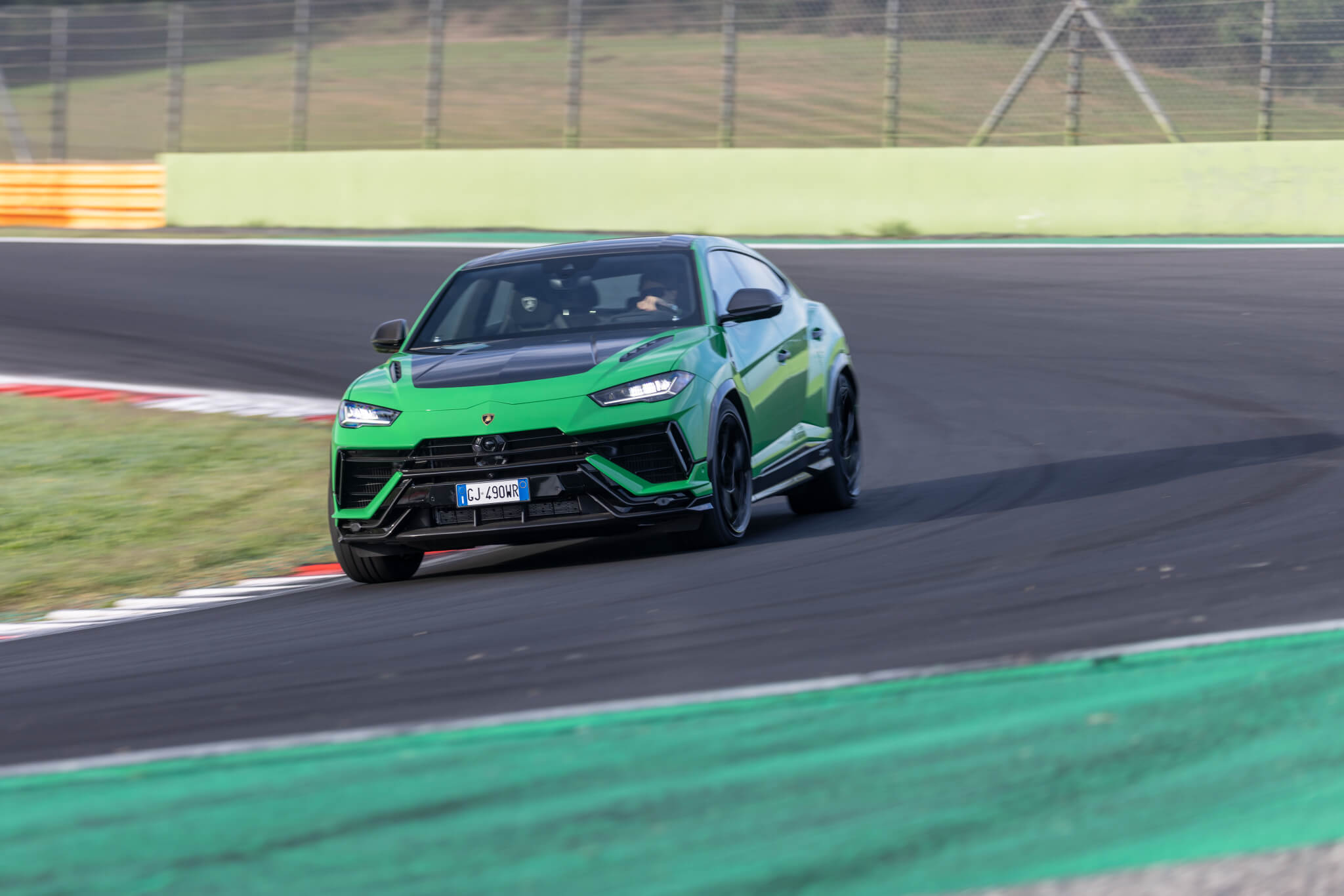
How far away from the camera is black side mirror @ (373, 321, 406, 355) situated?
8664 mm

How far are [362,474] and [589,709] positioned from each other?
3.45 meters

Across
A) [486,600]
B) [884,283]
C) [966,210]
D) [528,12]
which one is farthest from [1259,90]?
[486,600]

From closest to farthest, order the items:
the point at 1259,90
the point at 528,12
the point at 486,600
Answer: the point at 486,600, the point at 1259,90, the point at 528,12

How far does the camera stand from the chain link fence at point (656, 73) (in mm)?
20297

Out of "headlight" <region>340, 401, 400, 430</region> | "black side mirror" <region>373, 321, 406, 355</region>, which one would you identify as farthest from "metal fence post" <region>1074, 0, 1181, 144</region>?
"headlight" <region>340, 401, 400, 430</region>

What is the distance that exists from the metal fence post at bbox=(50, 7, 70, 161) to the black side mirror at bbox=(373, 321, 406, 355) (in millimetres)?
23208

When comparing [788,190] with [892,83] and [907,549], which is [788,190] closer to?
[892,83]

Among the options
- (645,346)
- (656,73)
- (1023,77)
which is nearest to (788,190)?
(1023,77)

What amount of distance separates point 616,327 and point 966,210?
44.8 ft

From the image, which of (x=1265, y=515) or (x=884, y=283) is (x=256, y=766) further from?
(x=884, y=283)

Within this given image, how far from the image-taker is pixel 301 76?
2833 centimetres

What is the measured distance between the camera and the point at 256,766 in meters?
4.26

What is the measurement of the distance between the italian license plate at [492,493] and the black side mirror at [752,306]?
1.42m

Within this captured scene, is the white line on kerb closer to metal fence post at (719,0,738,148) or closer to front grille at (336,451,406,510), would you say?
front grille at (336,451,406,510)
